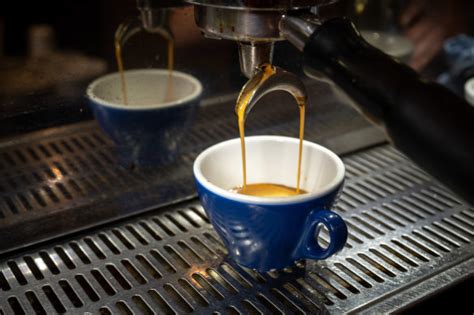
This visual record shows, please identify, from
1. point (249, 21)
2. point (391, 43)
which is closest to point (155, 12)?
point (249, 21)

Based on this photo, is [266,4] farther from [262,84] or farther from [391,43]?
[391,43]

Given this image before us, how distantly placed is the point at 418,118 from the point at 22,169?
34cm

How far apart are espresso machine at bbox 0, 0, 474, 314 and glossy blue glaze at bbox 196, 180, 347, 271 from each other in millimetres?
22

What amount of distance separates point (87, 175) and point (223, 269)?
0.16 meters

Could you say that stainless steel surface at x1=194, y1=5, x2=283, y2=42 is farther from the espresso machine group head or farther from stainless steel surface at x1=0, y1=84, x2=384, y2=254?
stainless steel surface at x1=0, y1=84, x2=384, y2=254

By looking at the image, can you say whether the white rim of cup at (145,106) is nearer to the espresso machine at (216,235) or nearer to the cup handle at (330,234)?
the espresso machine at (216,235)

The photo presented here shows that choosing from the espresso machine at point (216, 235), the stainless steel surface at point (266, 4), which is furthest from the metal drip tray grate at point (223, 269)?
the stainless steel surface at point (266, 4)

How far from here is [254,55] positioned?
0.42m

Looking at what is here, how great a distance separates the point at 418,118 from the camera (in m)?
0.32

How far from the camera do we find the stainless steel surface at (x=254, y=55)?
0.42m

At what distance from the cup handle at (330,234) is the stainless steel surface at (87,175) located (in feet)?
0.59

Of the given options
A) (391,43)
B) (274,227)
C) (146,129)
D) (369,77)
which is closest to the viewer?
(369,77)

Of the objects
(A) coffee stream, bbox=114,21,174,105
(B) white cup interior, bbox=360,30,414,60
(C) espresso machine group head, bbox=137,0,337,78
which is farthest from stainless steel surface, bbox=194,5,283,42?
(B) white cup interior, bbox=360,30,414,60

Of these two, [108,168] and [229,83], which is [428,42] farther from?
[108,168]
